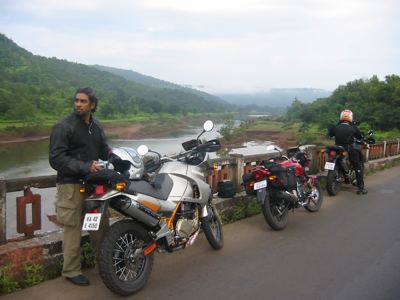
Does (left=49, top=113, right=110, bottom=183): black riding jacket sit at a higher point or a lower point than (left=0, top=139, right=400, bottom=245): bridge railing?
higher

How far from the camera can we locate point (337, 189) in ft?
26.0

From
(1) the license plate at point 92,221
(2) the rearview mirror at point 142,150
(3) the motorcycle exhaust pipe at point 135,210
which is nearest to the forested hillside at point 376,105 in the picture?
(2) the rearview mirror at point 142,150

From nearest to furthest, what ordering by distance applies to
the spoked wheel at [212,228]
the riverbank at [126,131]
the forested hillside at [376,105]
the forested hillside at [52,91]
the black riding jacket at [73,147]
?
the black riding jacket at [73,147] → the spoked wheel at [212,228] → the riverbank at [126,131] → the forested hillside at [376,105] → the forested hillside at [52,91]

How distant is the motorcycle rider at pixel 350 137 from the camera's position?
7.73 metres

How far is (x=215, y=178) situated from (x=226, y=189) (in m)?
0.36

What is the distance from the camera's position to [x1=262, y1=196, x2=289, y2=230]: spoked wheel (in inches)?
204

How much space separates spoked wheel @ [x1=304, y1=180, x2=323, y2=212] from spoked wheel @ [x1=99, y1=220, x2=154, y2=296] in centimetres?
355

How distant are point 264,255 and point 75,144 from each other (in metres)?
2.31

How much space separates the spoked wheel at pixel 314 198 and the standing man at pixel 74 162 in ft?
12.6

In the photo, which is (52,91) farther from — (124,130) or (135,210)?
(135,210)

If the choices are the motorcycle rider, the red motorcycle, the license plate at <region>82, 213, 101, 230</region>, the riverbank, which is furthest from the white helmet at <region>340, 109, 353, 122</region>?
the riverbank

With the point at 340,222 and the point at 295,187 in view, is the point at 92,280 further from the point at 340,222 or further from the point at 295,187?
the point at 340,222

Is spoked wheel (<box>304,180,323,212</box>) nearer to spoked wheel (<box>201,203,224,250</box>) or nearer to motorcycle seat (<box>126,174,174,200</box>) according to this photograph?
spoked wheel (<box>201,203,224,250</box>)

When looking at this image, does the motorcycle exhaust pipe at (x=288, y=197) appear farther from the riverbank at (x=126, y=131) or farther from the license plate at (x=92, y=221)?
the riverbank at (x=126, y=131)
